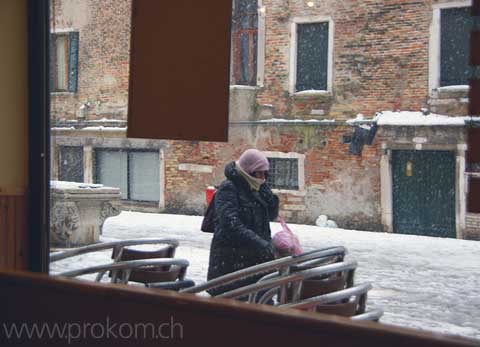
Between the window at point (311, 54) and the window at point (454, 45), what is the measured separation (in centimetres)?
240

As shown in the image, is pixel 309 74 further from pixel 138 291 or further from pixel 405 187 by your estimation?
pixel 138 291

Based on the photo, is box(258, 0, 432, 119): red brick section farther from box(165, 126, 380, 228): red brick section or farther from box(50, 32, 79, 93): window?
box(50, 32, 79, 93): window

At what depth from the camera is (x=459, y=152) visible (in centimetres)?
1405

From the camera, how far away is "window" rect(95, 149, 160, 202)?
699 inches

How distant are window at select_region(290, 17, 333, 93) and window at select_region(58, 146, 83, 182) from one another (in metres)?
5.81

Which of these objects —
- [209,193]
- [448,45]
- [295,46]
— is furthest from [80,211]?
[448,45]

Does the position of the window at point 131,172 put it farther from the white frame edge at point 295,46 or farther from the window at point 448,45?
the window at point 448,45

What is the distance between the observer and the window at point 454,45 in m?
14.1

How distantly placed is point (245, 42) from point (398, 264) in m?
7.05

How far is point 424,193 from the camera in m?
14.5

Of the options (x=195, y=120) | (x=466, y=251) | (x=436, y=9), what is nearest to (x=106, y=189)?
(x=466, y=251)

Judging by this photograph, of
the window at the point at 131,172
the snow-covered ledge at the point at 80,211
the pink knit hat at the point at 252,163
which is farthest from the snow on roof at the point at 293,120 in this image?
the pink knit hat at the point at 252,163

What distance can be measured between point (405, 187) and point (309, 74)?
3.30 metres

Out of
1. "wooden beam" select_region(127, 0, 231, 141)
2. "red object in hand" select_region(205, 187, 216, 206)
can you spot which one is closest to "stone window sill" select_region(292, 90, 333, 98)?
"red object in hand" select_region(205, 187, 216, 206)
